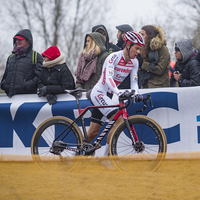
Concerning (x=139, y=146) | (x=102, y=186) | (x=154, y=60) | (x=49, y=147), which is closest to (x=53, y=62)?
(x=49, y=147)

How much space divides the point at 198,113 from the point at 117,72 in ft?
5.28

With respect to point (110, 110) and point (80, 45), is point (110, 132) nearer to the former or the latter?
point (110, 110)

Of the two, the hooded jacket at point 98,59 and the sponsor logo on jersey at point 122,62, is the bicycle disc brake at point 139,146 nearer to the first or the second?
the sponsor logo on jersey at point 122,62

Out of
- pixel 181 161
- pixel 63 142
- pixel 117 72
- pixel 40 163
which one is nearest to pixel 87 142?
pixel 63 142

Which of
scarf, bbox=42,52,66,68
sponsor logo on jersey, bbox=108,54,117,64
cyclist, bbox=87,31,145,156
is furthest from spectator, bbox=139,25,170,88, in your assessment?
scarf, bbox=42,52,66,68

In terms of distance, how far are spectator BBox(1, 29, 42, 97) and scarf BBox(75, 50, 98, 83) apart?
0.78 metres

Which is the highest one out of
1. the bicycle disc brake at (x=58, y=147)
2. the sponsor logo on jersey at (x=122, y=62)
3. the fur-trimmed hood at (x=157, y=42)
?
the fur-trimmed hood at (x=157, y=42)

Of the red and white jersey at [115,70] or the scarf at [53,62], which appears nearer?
the red and white jersey at [115,70]

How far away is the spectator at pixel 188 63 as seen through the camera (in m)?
6.90

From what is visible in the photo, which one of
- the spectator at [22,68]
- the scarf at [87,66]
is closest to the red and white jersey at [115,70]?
the scarf at [87,66]

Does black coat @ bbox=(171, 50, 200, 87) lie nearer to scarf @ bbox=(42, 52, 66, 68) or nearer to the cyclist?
the cyclist

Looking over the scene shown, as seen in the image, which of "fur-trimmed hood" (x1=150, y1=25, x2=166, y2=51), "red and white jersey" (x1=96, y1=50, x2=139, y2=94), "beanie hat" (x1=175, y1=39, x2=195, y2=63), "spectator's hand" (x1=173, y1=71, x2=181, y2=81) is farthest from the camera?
"spectator's hand" (x1=173, y1=71, x2=181, y2=81)

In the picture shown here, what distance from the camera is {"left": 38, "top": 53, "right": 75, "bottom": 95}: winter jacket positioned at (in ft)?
22.0

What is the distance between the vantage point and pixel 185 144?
21.3 ft
